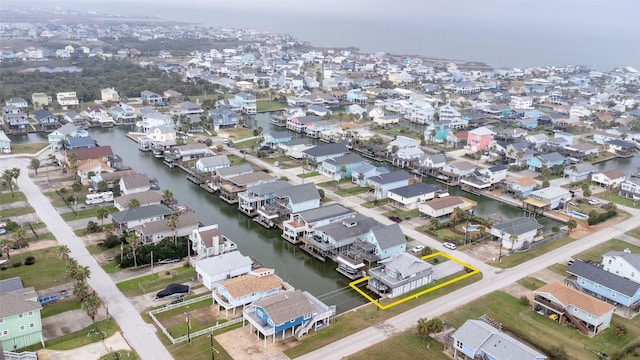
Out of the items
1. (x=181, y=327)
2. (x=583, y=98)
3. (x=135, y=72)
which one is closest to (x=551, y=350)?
(x=181, y=327)

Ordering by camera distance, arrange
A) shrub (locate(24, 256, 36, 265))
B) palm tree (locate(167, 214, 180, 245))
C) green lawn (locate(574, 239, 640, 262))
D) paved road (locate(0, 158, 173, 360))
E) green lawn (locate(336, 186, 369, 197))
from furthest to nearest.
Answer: green lawn (locate(336, 186, 369, 197)) < green lawn (locate(574, 239, 640, 262)) < palm tree (locate(167, 214, 180, 245)) < shrub (locate(24, 256, 36, 265)) < paved road (locate(0, 158, 173, 360))

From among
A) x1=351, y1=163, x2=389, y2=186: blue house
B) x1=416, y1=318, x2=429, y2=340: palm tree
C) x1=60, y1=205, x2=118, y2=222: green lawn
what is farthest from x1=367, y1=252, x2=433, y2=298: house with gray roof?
x1=60, y1=205, x2=118, y2=222: green lawn

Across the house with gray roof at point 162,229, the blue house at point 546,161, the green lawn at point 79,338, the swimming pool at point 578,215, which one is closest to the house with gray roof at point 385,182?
the swimming pool at point 578,215

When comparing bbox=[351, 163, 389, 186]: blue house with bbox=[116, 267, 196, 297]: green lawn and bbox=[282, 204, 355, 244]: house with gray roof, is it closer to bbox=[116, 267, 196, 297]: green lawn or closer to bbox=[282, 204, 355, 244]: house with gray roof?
bbox=[282, 204, 355, 244]: house with gray roof

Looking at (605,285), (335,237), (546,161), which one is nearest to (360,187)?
(335,237)

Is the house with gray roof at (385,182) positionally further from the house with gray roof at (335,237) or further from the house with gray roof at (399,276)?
the house with gray roof at (399,276)

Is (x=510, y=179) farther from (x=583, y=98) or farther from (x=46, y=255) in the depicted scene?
(x=583, y=98)
